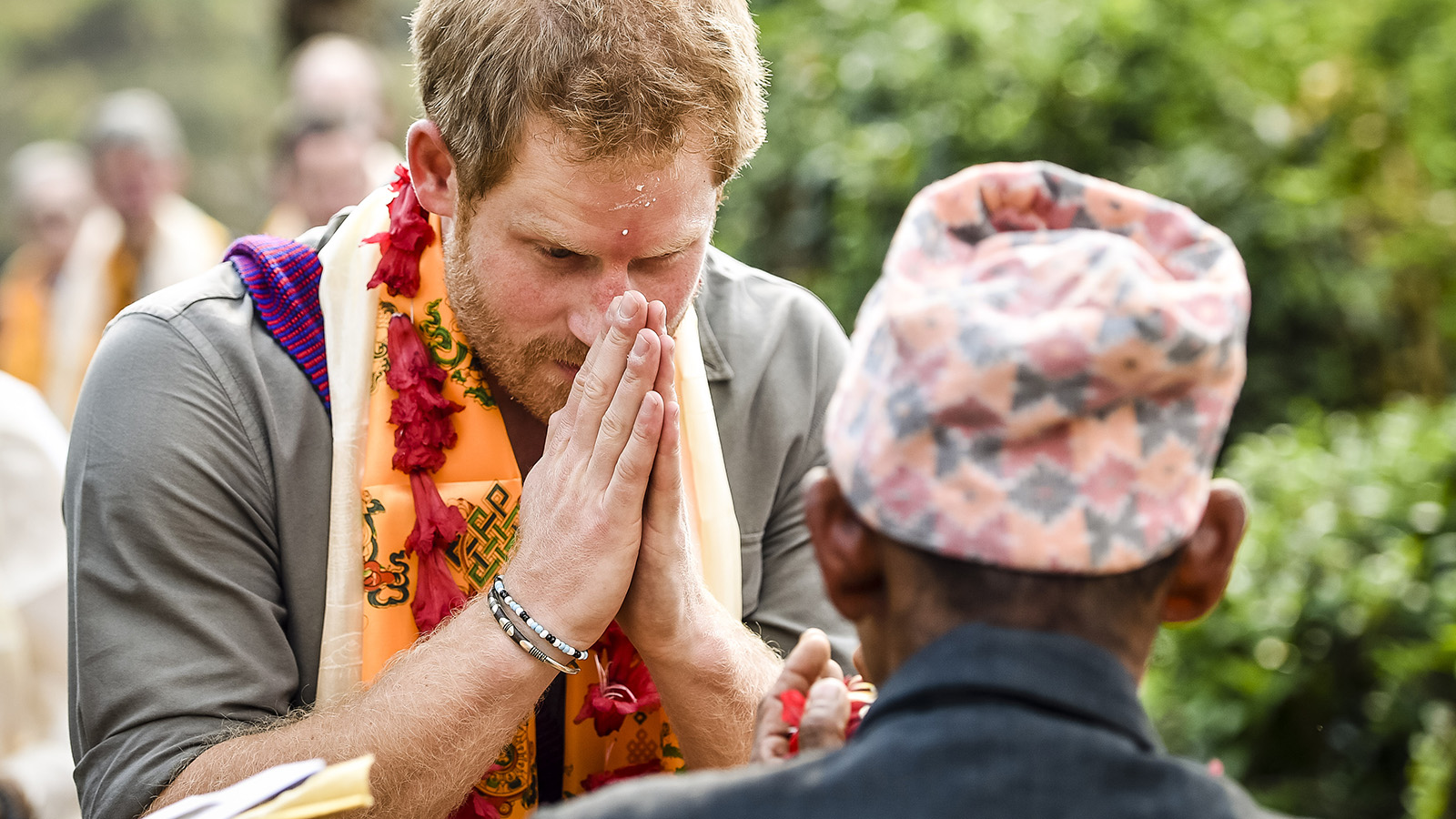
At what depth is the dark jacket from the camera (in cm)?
122

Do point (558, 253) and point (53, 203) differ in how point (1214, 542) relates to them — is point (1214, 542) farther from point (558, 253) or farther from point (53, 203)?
point (53, 203)

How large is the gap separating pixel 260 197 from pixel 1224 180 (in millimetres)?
16074

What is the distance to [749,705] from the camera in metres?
2.24

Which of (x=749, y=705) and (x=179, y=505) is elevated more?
(x=179, y=505)

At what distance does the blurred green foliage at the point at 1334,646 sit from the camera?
3971 millimetres

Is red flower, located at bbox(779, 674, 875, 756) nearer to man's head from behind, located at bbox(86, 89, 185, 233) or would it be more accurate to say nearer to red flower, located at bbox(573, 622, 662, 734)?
red flower, located at bbox(573, 622, 662, 734)

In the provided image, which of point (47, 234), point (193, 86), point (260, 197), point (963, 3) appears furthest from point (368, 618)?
point (193, 86)

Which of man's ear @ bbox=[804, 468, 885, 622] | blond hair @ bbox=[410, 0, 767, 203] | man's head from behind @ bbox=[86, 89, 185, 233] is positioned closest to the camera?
man's ear @ bbox=[804, 468, 885, 622]

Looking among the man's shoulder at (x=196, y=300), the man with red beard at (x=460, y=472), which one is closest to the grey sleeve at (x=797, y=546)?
the man with red beard at (x=460, y=472)

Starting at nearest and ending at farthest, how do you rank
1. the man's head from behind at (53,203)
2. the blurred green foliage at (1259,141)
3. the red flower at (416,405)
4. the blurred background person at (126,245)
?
the red flower at (416,405) → the blurred green foliage at (1259,141) → the blurred background person at (126,245) → the man's head from behind at (53,203)

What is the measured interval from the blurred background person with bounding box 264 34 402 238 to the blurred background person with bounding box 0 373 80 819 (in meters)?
3.16

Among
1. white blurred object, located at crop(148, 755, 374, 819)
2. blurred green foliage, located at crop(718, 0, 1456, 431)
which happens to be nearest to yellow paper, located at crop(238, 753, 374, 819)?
white blurred object, located at crop(148, 755, 374, 819)

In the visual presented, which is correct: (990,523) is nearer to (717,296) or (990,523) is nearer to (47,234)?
(717,296)

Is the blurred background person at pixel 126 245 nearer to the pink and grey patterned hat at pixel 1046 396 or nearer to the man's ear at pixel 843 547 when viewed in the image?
the man's ear at pixel 843 547
